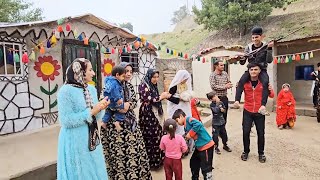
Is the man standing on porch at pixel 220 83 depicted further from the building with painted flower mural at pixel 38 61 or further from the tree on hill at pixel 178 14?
the tree on hill at pixel 178 14

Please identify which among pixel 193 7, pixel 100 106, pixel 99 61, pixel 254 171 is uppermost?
pixel 193 7

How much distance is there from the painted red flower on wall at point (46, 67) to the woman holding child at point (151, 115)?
10.8 feet

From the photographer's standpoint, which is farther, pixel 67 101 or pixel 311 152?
pixel 311 152

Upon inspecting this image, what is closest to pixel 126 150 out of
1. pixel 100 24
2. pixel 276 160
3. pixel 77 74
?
pixel 77 74

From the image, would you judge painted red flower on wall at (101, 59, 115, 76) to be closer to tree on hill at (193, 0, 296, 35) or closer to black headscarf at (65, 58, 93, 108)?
black headscarf at (65, 58, 93, 108)

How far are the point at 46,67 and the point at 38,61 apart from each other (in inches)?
9.1

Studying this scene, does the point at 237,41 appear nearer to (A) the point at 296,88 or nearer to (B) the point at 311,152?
(A) the point at 296,88

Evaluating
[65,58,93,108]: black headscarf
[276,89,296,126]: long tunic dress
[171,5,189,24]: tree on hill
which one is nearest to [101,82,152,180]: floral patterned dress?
[65,58,93,108]: black headscarf

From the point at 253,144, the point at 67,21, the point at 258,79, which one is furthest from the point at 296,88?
the point at 67,21

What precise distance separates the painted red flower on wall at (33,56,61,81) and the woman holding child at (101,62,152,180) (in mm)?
3543

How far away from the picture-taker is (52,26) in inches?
243

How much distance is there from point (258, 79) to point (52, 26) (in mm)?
4617

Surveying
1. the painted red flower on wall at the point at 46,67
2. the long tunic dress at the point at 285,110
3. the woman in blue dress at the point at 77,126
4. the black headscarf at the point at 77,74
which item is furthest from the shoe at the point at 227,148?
the painted red flower on wall at the point at 46,67

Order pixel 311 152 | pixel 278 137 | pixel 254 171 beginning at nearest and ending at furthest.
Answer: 1. pixel 254 171
2. pixel 311 152
3. pixel 278 137
